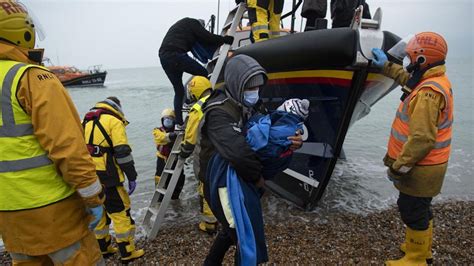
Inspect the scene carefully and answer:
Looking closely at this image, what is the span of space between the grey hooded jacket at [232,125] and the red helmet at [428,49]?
4.51 feet

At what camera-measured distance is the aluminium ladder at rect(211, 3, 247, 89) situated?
12.6 feet

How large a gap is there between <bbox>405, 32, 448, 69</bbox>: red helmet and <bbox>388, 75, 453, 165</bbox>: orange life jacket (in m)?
0.14

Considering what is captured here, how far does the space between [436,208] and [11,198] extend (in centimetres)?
469

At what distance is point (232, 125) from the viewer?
177 cm

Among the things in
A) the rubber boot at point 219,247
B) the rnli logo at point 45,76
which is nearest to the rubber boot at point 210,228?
the rubber boot at point 219,247

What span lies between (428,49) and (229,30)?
245cm

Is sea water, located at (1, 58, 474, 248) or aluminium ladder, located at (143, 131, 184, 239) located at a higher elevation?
aluminium ladder, located at (143, 131, 184, 239)

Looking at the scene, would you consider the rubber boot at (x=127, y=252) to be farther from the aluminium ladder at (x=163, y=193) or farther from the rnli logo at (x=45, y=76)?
the rnli logo at (x=45, y=76)

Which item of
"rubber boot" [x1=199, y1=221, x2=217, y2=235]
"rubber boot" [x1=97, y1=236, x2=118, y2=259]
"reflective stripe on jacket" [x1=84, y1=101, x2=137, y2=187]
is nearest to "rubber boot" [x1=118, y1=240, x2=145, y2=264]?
"rubber boot" [x1=97, y1=236, x2=118, y2=259]

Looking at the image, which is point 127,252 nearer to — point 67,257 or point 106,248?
point 106,248

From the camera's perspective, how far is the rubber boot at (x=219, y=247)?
221 cm

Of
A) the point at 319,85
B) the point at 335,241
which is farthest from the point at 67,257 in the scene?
the point at 319,85

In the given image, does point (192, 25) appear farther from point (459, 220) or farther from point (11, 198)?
point (459, 220)

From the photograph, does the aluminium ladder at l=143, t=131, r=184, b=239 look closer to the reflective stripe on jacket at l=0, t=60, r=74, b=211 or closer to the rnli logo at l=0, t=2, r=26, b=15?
the reflective stripe on jacket at l=0, t=60, r=74, b=211
